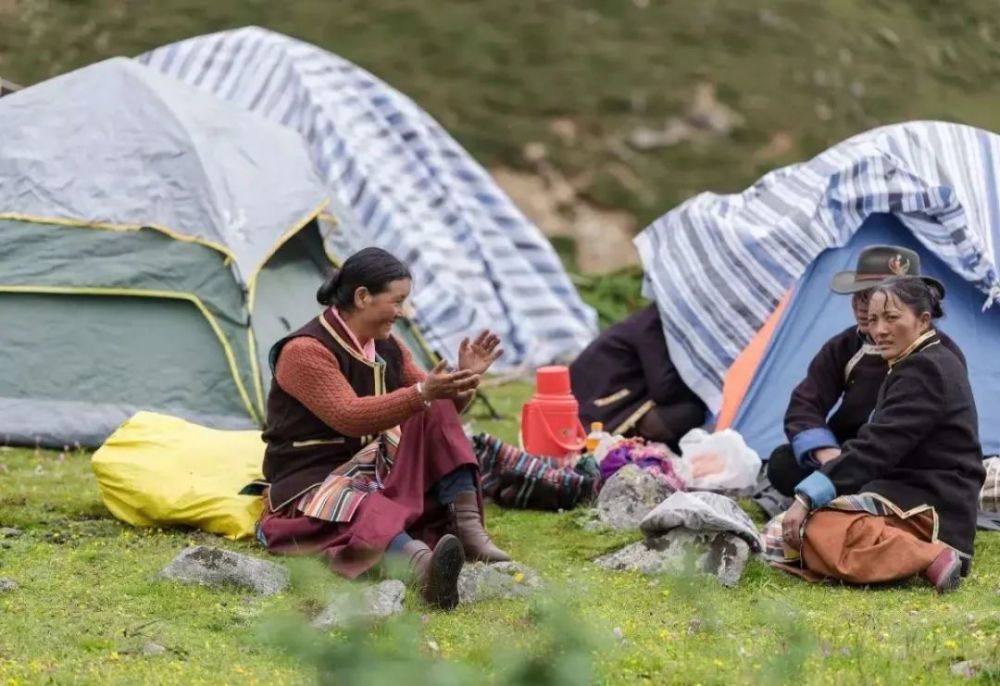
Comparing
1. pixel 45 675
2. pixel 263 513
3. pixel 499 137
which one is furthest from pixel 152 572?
pixel 499 137

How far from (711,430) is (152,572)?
3476mm

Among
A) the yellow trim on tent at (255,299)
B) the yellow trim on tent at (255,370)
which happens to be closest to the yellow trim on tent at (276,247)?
the yellow trim on tent at (255,299)

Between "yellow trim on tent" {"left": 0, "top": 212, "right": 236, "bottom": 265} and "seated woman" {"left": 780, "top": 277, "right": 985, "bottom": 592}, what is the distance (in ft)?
12.9

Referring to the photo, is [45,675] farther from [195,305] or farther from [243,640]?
[195,305]

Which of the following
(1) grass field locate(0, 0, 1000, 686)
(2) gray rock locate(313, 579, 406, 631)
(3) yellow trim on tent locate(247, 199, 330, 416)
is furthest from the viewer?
(3) yellow trim on tent locate(247, 199, 330, 416)

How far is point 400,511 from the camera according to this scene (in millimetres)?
5793

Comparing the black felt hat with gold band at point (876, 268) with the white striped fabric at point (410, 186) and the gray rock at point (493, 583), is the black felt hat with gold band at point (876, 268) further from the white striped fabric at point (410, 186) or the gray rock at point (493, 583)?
the white striped fabric at point (410, 186)

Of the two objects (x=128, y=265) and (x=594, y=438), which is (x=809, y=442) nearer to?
(x=594, y=438)

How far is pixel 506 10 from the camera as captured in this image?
20.5m

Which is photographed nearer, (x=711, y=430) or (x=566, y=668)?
(x=566, y=668)

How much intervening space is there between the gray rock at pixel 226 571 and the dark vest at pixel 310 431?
21.0 inches

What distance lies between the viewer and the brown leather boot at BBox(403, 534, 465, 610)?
5.22 metres

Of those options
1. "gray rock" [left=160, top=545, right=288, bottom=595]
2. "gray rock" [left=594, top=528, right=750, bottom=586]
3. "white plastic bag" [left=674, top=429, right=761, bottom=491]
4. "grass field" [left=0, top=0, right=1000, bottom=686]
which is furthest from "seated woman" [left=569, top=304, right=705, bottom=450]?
"gray rock" [left=160, top=545, right=288, bottom=595]

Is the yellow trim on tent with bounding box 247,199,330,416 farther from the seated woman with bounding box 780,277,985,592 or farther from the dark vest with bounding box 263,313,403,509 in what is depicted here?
the seated woman with bounding box 780,277,985,592
